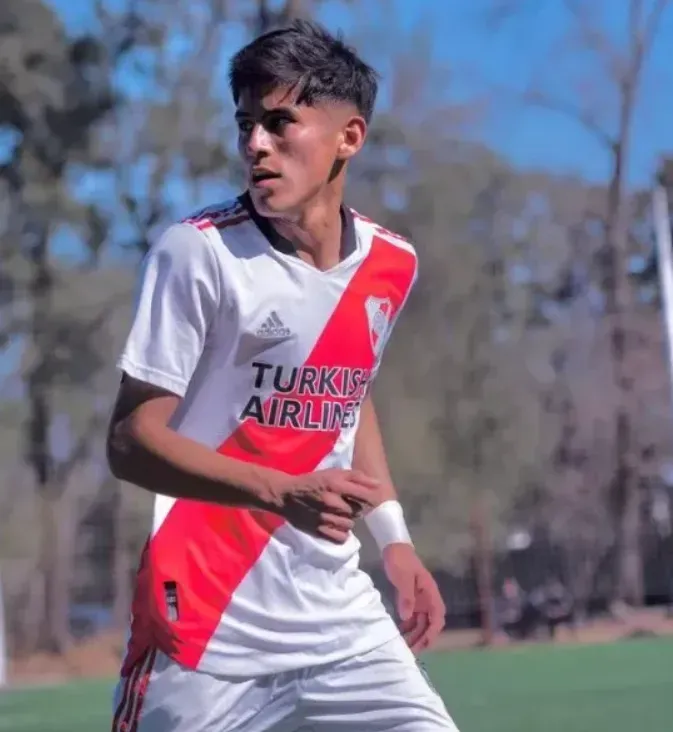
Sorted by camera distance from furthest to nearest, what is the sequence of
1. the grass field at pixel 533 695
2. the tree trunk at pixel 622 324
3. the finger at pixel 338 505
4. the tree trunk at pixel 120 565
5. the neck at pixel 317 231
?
the tree trunk at pixel 622 324 → the tree trunk at pixel 120 565 → the grass field at pixel 533 695 → the neck at pixel 317 231 → the finger at pixel 338 505

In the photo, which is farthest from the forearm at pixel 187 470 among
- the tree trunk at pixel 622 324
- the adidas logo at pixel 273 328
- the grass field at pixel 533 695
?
the tree trunk at pixel 622 324

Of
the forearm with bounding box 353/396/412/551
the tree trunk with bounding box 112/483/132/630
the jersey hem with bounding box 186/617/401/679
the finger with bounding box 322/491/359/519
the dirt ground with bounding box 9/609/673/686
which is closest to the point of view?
the finger with bounding box 322/491/359/519

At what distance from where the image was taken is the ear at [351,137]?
230cm

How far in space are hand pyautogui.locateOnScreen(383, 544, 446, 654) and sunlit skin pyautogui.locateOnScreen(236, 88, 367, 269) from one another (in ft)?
1.79

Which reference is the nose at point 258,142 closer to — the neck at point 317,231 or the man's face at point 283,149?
the man's face at point 283,149

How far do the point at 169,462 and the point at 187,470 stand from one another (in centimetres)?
3

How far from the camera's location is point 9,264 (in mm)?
16125

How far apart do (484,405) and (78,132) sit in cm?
548

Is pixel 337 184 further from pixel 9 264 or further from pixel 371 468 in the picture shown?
pixel 9 264

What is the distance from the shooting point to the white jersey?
6.92 feet

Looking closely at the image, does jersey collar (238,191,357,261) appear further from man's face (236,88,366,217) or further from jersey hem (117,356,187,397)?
jersey hem (117,356,187,397)

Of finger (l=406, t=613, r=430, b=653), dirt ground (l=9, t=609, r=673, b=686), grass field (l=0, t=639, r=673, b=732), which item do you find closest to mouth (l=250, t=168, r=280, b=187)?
finger (l=406, t=613, r=430, b=653)

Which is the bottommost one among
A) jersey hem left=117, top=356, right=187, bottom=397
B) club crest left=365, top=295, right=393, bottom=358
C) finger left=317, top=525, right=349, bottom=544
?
finger left=317, top=525, right=349, bottom=544

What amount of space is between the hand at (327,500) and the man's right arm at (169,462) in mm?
25
